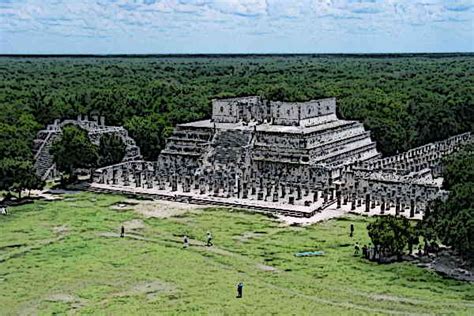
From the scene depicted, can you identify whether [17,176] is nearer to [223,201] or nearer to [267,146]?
[223,201]

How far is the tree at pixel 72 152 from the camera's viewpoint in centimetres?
5500

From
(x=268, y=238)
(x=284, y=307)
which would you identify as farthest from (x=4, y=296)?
(x=268, y=238)

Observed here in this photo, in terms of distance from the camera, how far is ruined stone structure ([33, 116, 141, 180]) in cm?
5894

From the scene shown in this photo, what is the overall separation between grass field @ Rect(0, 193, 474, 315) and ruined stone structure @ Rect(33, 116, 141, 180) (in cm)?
1388

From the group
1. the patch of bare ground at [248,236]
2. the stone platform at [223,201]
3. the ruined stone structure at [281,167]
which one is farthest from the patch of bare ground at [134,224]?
the ruined stone structure at [281,167]

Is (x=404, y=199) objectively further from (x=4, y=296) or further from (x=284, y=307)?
(x=4, y=296)

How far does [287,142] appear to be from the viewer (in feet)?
183

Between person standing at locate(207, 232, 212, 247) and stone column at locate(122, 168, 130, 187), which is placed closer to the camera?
person standing at locate(207, 232, 212, 247)

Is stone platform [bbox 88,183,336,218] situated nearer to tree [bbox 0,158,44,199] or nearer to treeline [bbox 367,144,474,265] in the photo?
tree [bbox 0,158,44,199]

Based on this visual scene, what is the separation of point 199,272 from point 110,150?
28.5 meters

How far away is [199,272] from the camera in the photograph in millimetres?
33688

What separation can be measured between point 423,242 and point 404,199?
997cm

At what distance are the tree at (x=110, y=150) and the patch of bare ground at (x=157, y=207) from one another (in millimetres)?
9914

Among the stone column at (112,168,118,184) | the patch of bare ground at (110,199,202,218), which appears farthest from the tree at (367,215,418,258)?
the stone column at (112,168,118,184)
